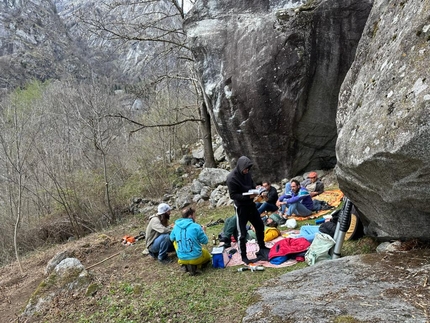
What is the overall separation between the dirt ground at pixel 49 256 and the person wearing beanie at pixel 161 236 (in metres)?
0.42

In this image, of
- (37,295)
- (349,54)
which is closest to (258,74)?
(349,54)

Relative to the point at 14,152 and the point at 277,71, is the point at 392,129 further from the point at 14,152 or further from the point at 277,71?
the point at 14,152

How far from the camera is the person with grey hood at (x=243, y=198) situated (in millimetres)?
5227

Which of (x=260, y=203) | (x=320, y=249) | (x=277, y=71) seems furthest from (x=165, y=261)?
(x=277, y=71)

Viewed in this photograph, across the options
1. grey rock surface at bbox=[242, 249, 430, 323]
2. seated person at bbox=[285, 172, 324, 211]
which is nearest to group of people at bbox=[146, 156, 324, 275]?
seated person at bbox=[285, 172, 324, 211]

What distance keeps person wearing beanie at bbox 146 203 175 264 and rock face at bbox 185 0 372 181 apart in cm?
442

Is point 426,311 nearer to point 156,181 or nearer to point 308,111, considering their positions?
point 308,111

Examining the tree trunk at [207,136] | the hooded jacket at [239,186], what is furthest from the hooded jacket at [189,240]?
the tree trunk at [207,136]

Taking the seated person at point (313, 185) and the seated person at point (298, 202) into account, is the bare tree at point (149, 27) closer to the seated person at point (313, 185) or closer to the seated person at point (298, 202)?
the seated person at point (313, 185)

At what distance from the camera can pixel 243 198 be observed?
5.21m

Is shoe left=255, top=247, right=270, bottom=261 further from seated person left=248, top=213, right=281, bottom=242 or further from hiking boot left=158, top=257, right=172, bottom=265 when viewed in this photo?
hiking boot left=158, top=257, right=172, bottom=265

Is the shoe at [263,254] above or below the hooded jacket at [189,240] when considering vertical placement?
below

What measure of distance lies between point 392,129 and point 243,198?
8.87 ft

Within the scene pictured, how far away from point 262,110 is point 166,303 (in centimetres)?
622
